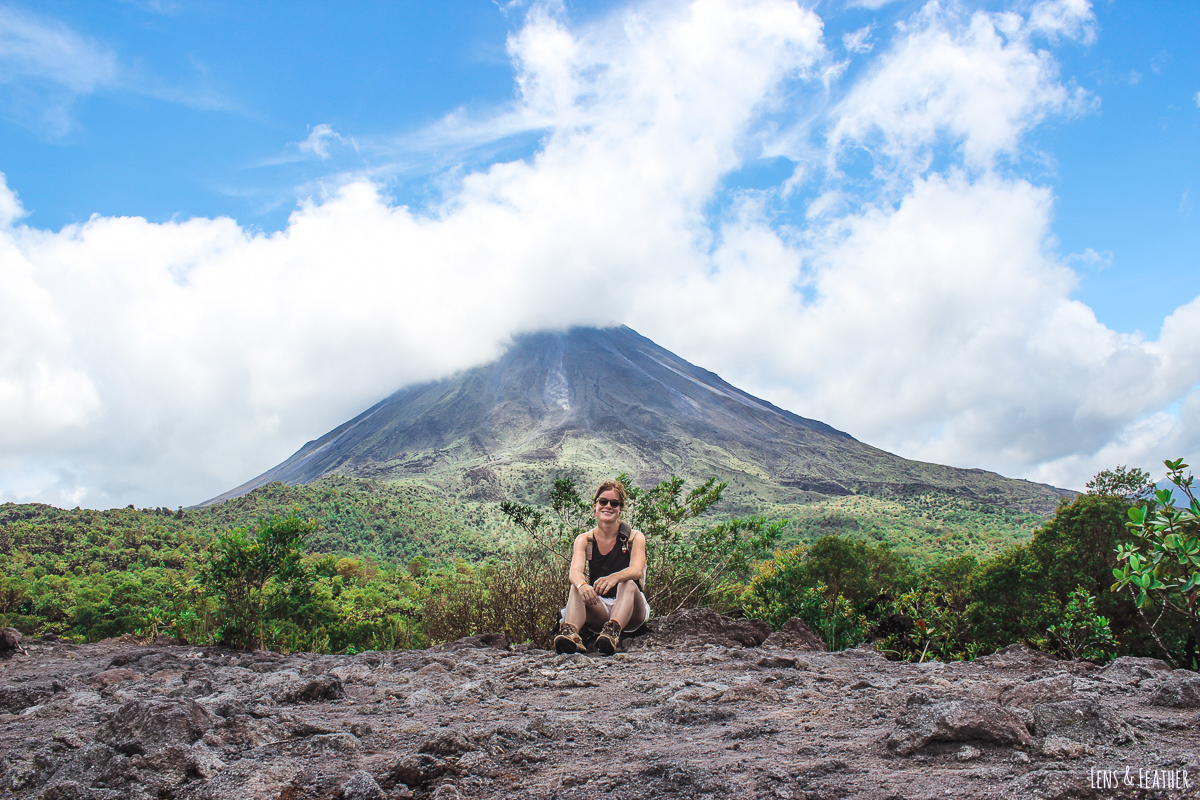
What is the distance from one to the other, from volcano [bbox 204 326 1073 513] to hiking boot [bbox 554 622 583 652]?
56.2 metres

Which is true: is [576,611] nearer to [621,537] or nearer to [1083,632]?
[621,537]

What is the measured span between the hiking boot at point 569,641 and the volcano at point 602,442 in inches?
2213

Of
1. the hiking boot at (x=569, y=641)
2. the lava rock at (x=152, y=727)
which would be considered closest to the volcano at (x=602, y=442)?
the hiking boot at (x=569, y=641)

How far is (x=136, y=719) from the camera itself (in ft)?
6.67

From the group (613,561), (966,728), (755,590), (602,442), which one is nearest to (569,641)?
(613,561)

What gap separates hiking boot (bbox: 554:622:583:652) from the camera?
4.15 meters

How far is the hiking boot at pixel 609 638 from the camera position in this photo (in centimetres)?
416

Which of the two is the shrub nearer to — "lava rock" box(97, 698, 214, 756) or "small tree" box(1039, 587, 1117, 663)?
"lava rock" box(97, 698, 214, 756)

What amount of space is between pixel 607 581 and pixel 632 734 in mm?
2101

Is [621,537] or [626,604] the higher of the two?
[621,537]

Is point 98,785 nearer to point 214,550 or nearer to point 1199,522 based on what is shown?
point 1199,522

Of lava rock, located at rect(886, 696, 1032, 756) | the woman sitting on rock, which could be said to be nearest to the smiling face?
the woman sitting on rock

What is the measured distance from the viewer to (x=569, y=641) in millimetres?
4148

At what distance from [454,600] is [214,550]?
7.83 feet
